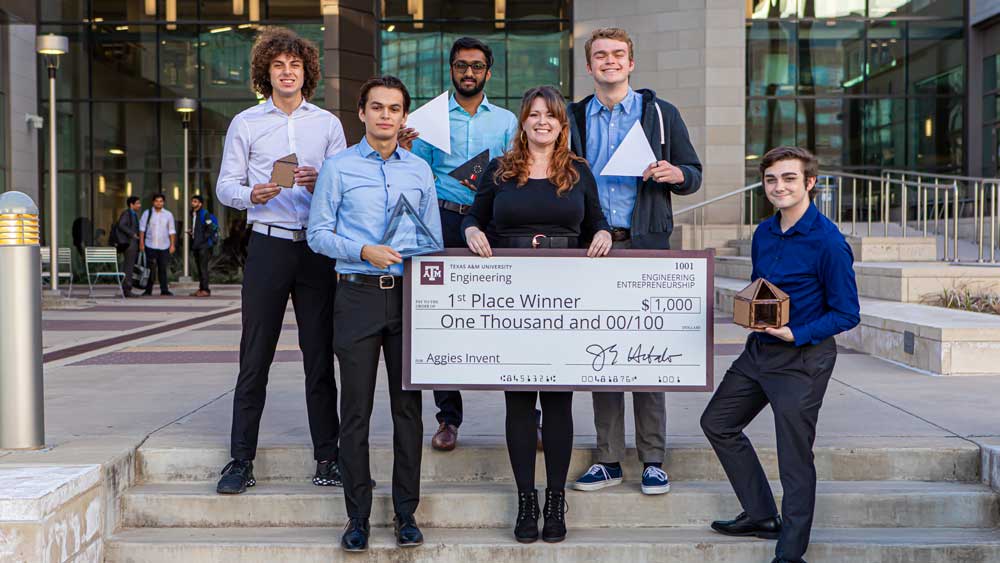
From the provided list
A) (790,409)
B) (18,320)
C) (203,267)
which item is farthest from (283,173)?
(203,267)

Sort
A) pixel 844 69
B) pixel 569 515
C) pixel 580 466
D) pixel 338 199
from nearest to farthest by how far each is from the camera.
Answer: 1. pixel 338 199
2. pixel 569 515
3. pixel 580 466
4. pixel 844 69

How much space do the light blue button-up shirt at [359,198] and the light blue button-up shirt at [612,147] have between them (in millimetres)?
971

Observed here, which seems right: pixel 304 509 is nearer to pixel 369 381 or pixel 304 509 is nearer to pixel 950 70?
pixel 369 381

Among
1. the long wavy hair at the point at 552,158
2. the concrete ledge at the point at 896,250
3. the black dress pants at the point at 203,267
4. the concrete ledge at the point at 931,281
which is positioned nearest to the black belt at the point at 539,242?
the long wavy hair at the point at 552,158

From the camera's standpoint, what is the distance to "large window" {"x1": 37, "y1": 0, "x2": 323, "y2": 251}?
26078 mm

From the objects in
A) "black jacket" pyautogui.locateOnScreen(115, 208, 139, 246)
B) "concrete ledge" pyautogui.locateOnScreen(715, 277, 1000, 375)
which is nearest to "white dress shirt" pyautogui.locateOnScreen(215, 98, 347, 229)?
"concrete ledge" pyautogui.locateOnScreen(715, 277, 1000, 375)

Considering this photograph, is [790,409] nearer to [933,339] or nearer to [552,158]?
[552,158]

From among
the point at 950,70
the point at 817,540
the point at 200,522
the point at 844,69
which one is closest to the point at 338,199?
the point at 200,522

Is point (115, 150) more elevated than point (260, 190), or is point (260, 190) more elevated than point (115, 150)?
point (115, 150)

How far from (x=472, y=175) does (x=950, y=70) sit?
2335 cm

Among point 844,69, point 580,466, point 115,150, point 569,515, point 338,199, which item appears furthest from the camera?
point 115,150

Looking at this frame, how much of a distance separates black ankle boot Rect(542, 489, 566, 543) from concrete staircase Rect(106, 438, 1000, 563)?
51 mm

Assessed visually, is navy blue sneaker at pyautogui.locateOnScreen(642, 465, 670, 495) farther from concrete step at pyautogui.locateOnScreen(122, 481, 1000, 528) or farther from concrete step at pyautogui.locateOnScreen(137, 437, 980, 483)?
concrete step at pyautogui.locateOnScreen(137, 437, 980, 483)

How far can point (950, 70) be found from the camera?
24.1 meters
